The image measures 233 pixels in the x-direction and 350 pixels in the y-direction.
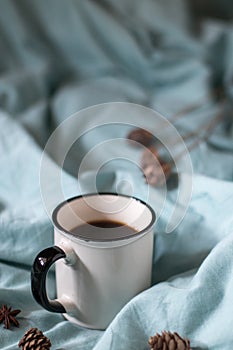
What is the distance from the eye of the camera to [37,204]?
71 cm

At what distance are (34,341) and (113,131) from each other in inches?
17.1

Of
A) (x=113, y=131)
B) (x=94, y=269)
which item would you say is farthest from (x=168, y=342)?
(x=113, y=131)

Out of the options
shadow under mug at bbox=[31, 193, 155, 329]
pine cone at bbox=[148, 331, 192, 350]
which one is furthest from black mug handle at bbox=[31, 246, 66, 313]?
pine cone at bbox=[148, 331, 192, 350]

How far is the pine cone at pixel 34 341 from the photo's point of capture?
52 centimetres

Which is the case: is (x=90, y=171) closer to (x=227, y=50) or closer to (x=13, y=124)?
(x=13, y=124)

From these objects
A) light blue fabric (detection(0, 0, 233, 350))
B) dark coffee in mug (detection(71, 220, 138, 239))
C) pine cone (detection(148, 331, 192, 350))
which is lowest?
light blue fabric (detection(0, 0, 233, 350))

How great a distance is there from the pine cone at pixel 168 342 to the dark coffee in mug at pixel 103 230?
10cm

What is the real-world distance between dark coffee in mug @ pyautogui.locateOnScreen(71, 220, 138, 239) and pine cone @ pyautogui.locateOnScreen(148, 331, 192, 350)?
0.34ft

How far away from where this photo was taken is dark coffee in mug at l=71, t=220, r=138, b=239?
Answer: 1.90ft

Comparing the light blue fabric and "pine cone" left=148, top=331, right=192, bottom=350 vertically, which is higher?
"pine cone" left=148, top=331, right=192, bottom=350

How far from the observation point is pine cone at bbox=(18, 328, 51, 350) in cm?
52

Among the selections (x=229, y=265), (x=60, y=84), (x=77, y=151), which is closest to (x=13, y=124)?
(x=77, y=151)

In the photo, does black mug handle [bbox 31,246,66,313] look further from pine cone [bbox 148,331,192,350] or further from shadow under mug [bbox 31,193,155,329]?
pine cone [bbox 148,331,192,350]

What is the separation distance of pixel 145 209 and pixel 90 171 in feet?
0.53
